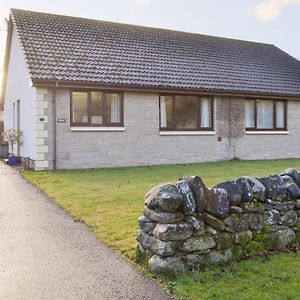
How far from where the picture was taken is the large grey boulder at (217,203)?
5.16m

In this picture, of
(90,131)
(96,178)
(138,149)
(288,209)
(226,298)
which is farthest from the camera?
(138,149)

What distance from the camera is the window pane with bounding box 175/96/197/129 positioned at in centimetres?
1920

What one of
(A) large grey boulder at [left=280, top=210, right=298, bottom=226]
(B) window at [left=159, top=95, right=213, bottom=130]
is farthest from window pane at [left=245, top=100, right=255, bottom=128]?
(A) large grey boulder at [left=280, top=210, right=298, bottom=226]

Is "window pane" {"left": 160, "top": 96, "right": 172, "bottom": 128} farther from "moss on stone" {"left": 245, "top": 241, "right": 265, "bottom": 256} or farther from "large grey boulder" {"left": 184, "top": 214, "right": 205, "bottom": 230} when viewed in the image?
"large grey boulder" {"left": 184, "top": 214, "right": 205, "bottom": 230}

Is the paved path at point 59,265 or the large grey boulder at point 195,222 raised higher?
the large grey boulder at point 195,222

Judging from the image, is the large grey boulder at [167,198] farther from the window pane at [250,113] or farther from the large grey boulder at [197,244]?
the window pane at [250,113]

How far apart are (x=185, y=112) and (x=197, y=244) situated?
14761mm

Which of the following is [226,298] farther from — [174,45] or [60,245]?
[174,45]

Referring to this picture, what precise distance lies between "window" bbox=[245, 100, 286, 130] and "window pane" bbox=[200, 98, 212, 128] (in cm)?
230

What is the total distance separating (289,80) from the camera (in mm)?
23875

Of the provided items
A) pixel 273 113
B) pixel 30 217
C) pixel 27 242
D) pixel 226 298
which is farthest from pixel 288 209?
pixel 273 113

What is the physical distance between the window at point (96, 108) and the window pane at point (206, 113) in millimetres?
4180

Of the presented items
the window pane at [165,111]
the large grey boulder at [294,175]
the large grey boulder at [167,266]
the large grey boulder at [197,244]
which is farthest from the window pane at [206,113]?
the large grey boulder at [167,266]

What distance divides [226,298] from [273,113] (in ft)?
62.4
